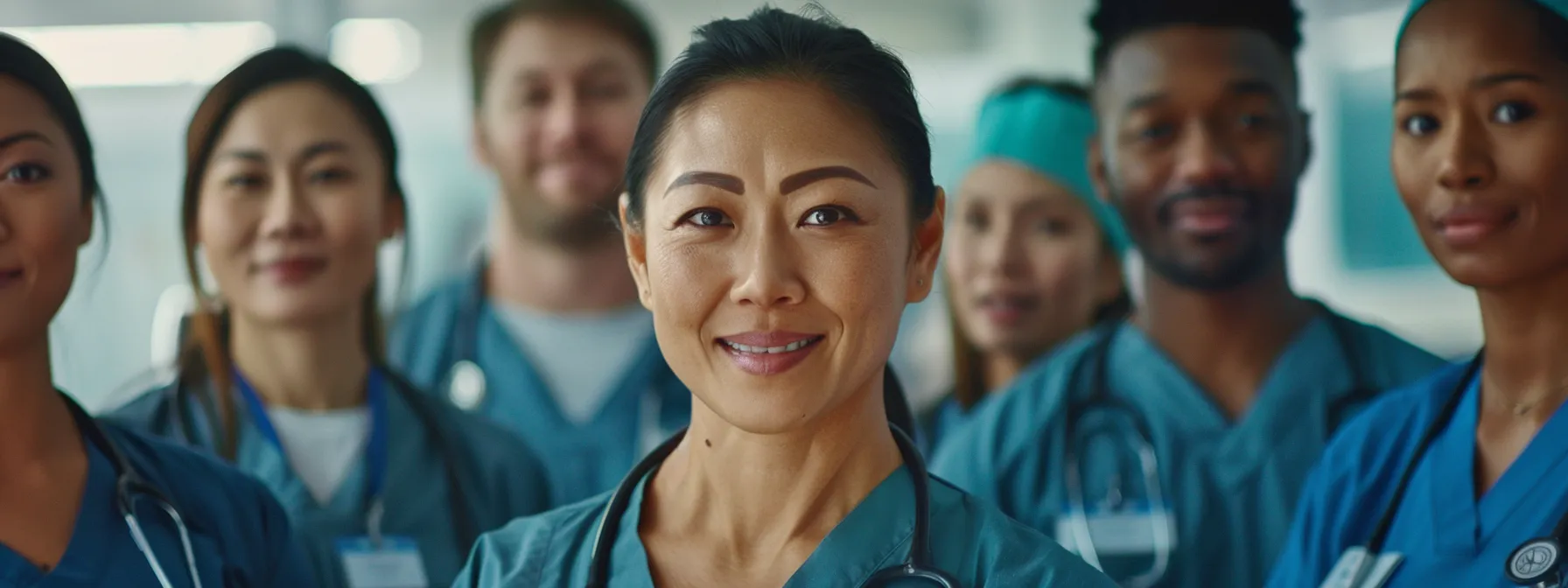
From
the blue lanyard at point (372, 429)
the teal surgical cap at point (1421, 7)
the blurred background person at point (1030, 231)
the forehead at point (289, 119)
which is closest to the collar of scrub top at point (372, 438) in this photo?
the blue lanyard at point (372, 429)

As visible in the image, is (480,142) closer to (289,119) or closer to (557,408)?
(557,408)

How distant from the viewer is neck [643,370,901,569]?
1570 mm

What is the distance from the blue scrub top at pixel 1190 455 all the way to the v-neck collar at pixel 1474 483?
1.74 ft

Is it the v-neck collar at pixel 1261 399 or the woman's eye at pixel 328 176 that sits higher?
the woman's eye at pixel 328 176

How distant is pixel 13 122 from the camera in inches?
67.5

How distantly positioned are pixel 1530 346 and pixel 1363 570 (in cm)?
35

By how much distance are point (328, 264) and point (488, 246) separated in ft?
3.83

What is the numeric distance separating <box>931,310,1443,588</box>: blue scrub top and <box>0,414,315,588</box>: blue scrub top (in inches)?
46.3

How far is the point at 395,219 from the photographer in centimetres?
263

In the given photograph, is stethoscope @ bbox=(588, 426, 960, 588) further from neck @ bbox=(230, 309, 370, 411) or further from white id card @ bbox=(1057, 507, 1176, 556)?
neck @ bbox=(230, 309, 370, 411)

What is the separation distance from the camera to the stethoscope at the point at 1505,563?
1.66m

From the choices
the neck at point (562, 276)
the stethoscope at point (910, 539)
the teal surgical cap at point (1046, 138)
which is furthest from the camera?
the neck at point (562, 276)

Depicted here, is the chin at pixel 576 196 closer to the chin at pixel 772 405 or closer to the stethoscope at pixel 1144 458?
the stethoscope at pixel 1144 458

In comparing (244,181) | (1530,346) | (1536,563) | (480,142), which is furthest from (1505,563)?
(480,142)
